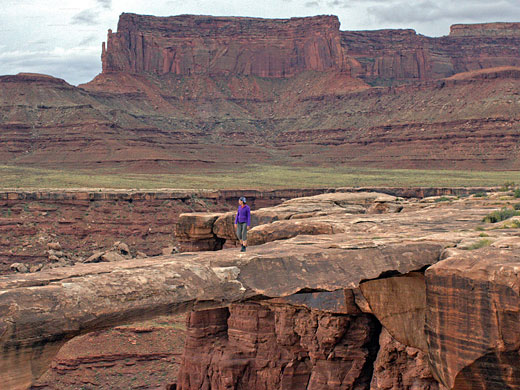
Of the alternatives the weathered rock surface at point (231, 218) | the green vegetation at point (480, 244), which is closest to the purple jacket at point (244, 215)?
the green vegetation at point (480, 244)

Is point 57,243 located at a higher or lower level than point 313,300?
lower

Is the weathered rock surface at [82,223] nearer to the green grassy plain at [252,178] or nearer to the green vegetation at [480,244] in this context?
the green grassy plain at [252,178]

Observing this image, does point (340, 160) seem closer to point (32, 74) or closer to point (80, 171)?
point (80, 171)

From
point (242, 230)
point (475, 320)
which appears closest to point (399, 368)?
point (475, 320)

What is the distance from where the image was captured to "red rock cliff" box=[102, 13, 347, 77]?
14925 cm

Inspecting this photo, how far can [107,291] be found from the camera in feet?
28.5

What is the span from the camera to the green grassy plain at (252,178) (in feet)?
218

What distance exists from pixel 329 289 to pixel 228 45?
5906 inches

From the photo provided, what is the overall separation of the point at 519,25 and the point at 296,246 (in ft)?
600

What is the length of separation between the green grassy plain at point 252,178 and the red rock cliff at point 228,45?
61796mm

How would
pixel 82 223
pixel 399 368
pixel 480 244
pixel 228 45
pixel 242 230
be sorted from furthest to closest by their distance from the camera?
pixel 228 45, pixel 82 223, pixel 242 230, pixel 399 368, pixel 480 244

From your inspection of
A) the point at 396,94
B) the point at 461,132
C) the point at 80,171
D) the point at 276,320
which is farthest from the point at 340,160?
the point at 276,320

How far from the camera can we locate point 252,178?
261ft

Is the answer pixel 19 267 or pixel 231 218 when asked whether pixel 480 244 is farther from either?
pixel 19 267
